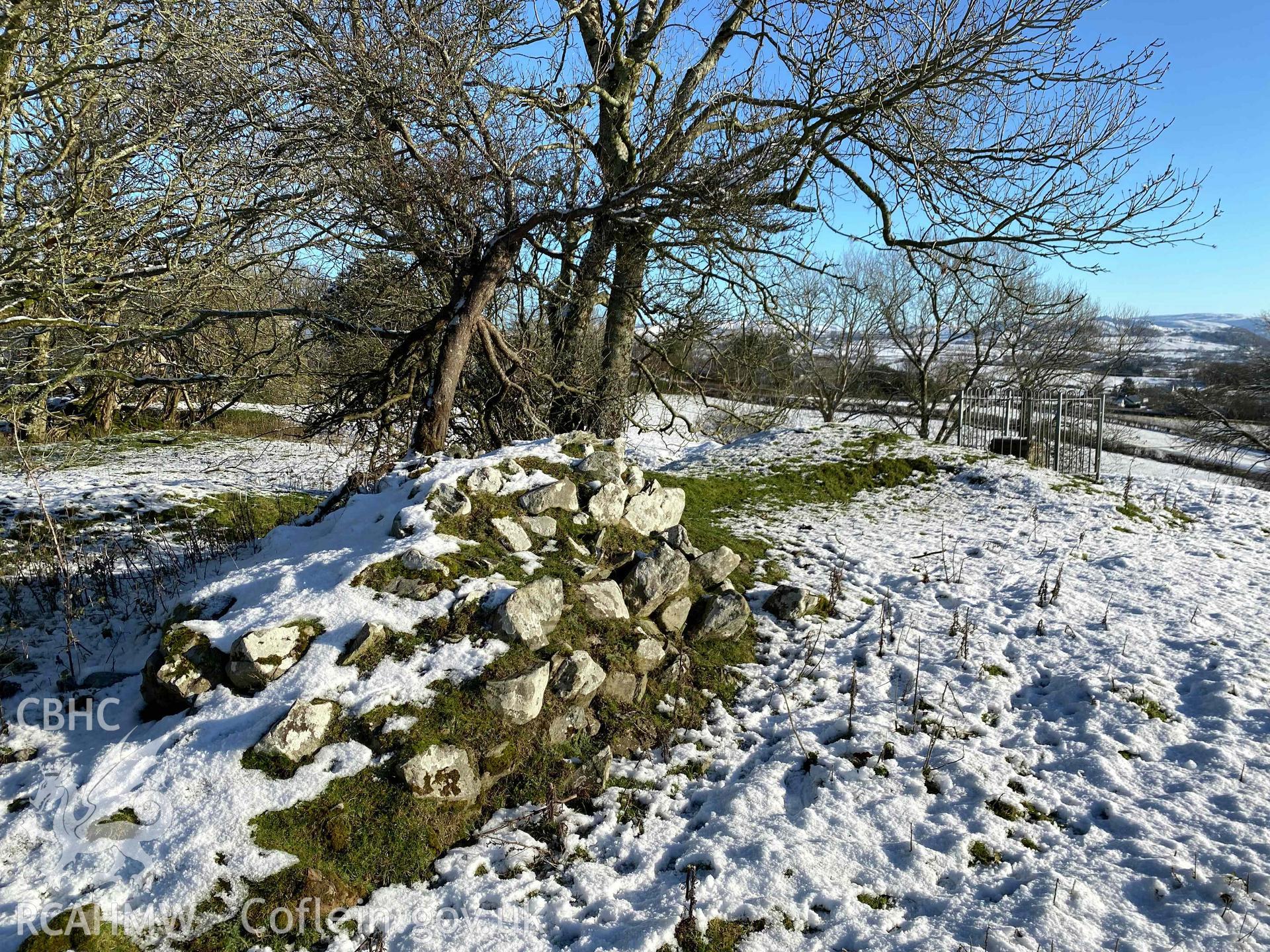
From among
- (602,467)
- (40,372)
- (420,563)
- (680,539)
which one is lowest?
(680,539)

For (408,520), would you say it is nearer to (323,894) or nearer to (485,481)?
(485,481)

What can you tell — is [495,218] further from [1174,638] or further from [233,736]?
[1174,638]

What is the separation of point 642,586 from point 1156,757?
9.85ft

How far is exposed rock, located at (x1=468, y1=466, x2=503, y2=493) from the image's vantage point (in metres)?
4.61

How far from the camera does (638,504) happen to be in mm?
5148

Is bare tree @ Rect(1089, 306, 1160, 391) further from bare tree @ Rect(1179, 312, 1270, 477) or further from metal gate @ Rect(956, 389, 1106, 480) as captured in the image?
metal gate @ Rect(956, 389, 1106, 480)

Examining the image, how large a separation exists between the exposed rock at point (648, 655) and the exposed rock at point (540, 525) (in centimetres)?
98

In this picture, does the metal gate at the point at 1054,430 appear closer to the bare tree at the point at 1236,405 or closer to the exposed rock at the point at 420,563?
the bare tree at the point at 1236,405

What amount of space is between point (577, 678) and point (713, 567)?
178cm

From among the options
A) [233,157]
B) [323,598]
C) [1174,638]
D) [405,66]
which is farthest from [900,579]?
[233,157]

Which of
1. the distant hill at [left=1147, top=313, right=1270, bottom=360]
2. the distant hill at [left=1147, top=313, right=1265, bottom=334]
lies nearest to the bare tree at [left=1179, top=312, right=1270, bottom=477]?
the distant hill at [left=1147, top=313, right=1270, bottom=360]

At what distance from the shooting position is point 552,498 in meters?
4.76

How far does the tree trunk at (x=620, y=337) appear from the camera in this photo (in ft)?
24.2

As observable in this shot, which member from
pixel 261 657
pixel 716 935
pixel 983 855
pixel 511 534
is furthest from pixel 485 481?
pixel 983 855
